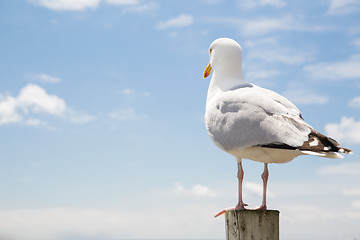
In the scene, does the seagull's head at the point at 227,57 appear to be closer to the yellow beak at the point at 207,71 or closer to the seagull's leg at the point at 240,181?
the yellow beak at the point at 207,71

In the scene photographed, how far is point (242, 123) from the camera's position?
29.1 feet

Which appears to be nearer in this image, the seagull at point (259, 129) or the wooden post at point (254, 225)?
the seagull at point (259, 129)

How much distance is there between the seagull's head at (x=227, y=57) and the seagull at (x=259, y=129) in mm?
373

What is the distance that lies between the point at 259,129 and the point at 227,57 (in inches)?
101

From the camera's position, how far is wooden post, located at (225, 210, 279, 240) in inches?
329

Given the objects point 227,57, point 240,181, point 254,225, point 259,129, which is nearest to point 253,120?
point 259,129

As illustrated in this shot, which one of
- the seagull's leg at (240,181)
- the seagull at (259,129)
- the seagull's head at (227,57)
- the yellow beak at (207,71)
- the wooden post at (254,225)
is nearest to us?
the seagull at (259,129)

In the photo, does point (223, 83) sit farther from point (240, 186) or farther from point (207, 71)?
point (240, 186)

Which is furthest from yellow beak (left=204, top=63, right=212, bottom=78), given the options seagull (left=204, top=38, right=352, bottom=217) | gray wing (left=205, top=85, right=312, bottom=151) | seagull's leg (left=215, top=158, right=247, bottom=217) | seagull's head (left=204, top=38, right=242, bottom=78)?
seagull's leg (left=215, top=158, right=247, bottom=217)

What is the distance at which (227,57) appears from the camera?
10.6 metres

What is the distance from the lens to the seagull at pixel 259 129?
814 cm

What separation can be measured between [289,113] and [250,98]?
0.80 meters

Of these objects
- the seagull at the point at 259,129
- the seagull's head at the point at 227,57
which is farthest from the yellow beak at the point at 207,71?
the seagull at the point at 259,129

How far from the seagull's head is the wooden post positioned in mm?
3432
